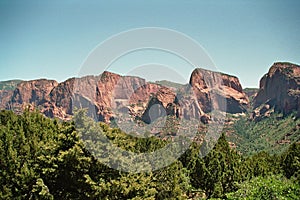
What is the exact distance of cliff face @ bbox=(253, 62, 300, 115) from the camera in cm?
16060

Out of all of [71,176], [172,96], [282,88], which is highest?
[282,88]

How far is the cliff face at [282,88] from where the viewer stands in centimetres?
16060

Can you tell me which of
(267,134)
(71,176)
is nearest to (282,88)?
(267,134)

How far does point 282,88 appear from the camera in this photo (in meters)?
177

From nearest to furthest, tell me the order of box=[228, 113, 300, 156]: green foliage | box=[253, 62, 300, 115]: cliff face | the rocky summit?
the rocky summit → box=[228, 113, 300, 156]: green foliage → box=[253, 62, 300, 115]: cliff face

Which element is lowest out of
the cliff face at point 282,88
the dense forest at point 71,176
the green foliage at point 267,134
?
the green foliage at point 267,134

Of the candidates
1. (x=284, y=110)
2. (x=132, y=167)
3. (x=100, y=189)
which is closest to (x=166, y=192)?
(x=132, y=167)

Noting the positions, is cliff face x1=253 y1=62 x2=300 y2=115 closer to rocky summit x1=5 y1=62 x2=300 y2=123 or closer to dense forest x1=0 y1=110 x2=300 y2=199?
rocky summit x1=5 y1=62 x2=300 y2=123

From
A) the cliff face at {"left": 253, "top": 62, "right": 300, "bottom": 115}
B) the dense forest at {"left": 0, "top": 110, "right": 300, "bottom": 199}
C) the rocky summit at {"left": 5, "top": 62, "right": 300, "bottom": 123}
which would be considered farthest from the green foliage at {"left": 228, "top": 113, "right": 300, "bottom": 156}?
the dense forest at {"left": 0, "top": 110, "right": 300, "bottom": 199}

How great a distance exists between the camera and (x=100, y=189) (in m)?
15.2

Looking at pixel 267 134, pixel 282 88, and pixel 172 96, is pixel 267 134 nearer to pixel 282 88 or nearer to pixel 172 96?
pixel 172 96

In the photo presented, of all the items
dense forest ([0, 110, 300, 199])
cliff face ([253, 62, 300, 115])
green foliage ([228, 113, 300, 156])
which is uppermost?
cliff face ([253, 62, 300, 115])

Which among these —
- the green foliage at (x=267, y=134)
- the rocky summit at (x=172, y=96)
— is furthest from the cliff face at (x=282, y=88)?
the green foliage at (x=267, y=134)

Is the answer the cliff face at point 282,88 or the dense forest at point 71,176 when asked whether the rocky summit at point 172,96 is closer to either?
the cliff face at point 282,88
